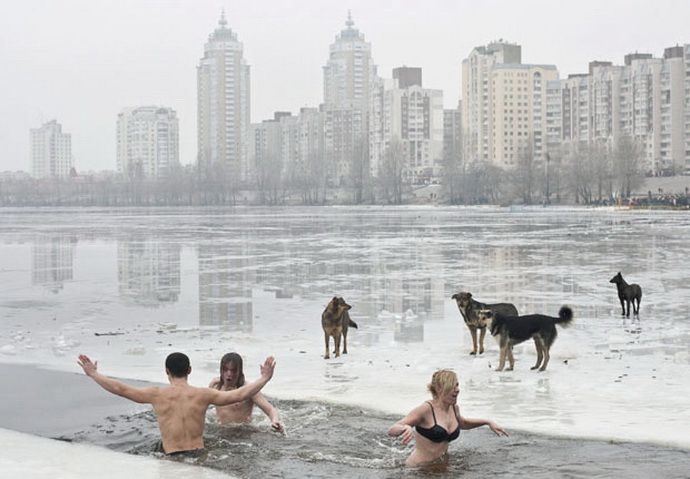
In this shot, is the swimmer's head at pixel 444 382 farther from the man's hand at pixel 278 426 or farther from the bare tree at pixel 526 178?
the bare tree at pixel 526 178

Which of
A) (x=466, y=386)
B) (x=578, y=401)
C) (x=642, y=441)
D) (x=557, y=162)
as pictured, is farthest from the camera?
(x=557, y=162)

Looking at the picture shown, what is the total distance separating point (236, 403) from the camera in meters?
9.53

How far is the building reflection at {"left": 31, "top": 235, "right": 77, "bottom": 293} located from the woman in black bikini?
16293mm

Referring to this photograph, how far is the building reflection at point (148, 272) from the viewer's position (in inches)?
848

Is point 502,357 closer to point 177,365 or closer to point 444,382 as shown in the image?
point 444,382

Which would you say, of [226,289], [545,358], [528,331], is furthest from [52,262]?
[545,358]

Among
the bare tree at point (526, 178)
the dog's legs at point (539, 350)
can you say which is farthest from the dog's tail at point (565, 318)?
the bare tree at point (526, 178)

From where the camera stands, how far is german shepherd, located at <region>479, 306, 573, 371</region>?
39.8ft

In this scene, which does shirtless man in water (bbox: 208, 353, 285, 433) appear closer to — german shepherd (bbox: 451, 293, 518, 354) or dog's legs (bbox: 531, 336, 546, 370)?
dog's legs (bbox: 531, 336, 546, 370)

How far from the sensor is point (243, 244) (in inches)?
1644

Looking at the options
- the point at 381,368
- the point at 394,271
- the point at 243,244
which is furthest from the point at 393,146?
the point at 381,368

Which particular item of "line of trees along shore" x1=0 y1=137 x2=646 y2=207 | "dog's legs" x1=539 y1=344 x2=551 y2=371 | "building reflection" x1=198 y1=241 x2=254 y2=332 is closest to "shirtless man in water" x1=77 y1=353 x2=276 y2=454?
"dog's legs" x1=539 y1=344 x2=551 y2=371

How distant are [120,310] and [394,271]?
9.68 metres

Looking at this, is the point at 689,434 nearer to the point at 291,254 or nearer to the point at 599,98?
the point at 291,254
